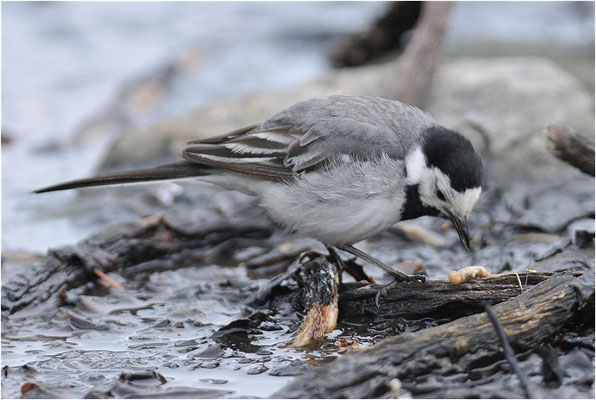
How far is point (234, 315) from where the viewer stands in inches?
227

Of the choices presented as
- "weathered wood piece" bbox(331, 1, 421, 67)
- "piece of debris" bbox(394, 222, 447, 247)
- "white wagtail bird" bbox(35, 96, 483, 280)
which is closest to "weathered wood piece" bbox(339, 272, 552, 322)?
"white wagtail bird" bbox(35, 96, 483, 280)

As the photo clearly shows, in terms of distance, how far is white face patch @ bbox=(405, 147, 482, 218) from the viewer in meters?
5.70

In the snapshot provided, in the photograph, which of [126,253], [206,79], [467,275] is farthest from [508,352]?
[206,79]

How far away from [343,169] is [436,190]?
24.3 inches

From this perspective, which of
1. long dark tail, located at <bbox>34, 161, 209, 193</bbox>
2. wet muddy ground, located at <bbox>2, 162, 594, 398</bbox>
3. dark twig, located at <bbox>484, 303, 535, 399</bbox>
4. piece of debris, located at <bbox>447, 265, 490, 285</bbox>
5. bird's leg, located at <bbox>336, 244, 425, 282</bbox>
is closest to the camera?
dark twig, located at <bbox>484, 303, 535, 399</bbox>

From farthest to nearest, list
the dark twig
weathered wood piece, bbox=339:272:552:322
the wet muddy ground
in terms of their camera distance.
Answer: weathered wood piece, bbox=339:272:552:322 < the wet muddy ground < the dark twig

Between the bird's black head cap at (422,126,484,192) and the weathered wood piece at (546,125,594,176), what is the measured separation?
22.9 inches

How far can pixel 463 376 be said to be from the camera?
14.5ft

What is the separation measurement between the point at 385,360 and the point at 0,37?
11978 mm

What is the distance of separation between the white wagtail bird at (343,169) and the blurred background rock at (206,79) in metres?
2.38

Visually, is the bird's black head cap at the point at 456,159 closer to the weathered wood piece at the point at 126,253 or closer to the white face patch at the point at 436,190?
the white face patch at the point at 436,190

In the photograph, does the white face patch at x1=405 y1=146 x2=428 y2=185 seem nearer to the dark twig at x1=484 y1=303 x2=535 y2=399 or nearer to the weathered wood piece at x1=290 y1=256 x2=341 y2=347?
the weathered wood piece at x1=290 y1=256 x2=341 y2=347

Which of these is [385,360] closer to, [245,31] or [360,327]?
[360,327]

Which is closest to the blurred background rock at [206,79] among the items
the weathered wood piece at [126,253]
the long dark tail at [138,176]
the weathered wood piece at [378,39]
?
the weathered wood piece at [378,39]
